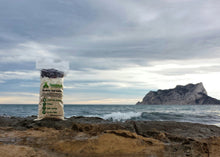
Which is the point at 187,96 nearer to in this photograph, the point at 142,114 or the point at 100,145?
the point at 142,114

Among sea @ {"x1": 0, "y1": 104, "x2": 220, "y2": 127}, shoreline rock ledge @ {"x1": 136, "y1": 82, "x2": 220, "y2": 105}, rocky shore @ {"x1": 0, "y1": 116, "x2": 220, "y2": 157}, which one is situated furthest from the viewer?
shoreline rock ledge @ {"x1": 136, "y1": 82, "x2": 220, "y2": 105}

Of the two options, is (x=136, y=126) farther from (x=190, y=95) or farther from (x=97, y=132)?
(x=190, y=95)

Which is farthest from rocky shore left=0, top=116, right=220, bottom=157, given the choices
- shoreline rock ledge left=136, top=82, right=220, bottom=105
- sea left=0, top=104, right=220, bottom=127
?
shoreline rock ledge left=136, top=82, right=220, bottom=105

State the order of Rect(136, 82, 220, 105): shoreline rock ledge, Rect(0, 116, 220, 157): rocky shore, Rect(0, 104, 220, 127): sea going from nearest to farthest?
Rect(0, 116, 220, 157): rocky shore → Rect(0, 104, 220, 127): sea → Rect(136, 82, 220, 105): shoreline rock ledge

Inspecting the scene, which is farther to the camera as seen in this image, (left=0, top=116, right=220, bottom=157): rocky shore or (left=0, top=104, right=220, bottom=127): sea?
(left=0, top=104, right=220, bottom=127): sea

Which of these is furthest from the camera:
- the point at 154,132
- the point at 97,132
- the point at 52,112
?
the point at 52,112

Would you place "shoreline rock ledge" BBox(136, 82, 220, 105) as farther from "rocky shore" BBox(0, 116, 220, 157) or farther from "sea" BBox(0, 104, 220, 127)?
"rocky shore" BBox(0, 116, 220, 157)

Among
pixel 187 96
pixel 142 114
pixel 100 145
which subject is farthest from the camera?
pixel 187 96

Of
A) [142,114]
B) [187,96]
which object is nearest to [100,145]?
[142,114]

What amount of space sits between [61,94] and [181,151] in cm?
249

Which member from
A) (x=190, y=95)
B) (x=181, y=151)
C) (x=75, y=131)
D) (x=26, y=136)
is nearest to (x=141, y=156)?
(x=181, y=151)

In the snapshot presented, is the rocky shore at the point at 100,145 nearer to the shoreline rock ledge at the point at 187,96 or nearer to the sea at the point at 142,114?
the sea at the point at 142,114

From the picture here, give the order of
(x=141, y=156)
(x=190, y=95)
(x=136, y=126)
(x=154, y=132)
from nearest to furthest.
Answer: (x=141, y=156) < (x=154, y=132) < (x=136, y=126) < (x=190, y=95)

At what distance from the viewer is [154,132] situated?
9.39ft
